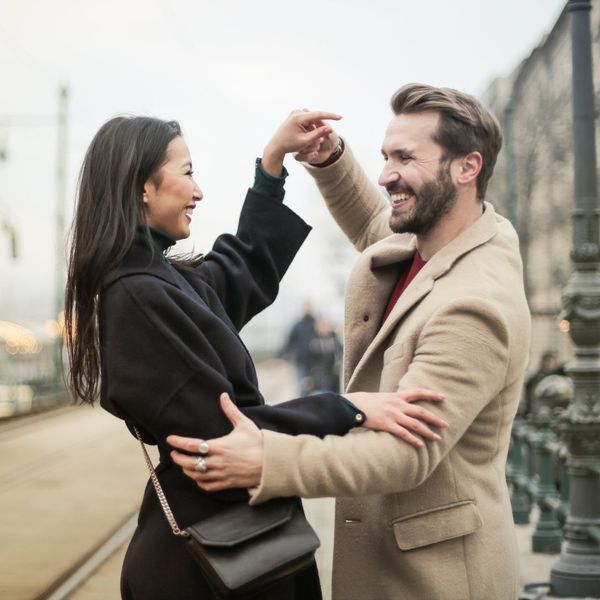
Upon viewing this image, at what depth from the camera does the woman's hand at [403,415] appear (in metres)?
2.45

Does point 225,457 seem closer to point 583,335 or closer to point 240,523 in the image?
point 240,523

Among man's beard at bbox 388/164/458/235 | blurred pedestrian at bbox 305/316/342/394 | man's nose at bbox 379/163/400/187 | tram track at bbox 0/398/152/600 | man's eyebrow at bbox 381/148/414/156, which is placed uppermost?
man's eyebrow at bbox 381/148/414/156

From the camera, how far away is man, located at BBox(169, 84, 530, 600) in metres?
2.43

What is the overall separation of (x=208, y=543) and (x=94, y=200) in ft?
2.86

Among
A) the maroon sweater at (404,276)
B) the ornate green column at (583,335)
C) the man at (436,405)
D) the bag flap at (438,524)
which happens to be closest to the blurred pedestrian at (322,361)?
the ornate green column at (583,335)

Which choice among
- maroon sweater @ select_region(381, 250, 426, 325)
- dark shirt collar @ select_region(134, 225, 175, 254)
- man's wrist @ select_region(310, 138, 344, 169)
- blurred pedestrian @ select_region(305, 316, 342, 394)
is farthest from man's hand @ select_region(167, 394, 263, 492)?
blurred pedestrian @ select_region(305, 316, 342, 394)

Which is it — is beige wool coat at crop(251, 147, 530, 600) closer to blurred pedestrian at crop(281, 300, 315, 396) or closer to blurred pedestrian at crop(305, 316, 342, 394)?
blurred pedestrian at crop(305, 316, 342, 394)

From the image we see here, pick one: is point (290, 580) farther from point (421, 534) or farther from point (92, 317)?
point (92, 317)

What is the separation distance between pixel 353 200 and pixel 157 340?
4.00ft

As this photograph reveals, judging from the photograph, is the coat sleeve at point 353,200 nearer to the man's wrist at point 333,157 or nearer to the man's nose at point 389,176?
the man's wrist at point 333,157

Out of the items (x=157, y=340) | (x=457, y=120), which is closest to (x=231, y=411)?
(x=157, y=340)

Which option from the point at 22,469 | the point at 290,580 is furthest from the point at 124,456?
the point at 290,580

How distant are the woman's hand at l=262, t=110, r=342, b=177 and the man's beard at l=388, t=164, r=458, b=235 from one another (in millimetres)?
309

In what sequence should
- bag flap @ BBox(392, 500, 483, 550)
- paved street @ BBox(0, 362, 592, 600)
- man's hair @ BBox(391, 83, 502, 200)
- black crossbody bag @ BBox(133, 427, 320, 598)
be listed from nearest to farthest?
black crossbody bag @ BBox(133, 427, 320, 598)
bag flap @ BBox(392, 500, 483, 550)
man's hair @ BBox(391, 83, 502, 200)
paved street @ BBox(0, 362, 592, 600)
